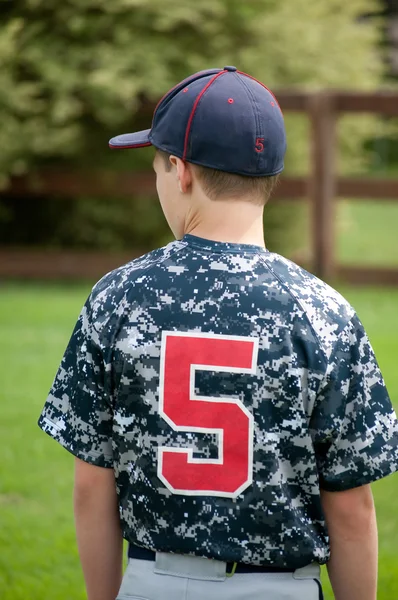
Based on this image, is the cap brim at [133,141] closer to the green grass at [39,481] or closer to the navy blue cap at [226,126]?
the navy blue cap at [226,126]

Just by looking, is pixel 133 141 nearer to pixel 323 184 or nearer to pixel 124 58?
pixel 323 184

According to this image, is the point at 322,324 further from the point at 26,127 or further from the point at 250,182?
the point at 26,127

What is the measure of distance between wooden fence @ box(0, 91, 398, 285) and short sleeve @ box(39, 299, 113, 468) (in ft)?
27.7

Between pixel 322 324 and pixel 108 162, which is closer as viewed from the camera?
pixel 322 324

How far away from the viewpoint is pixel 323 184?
1027 cm

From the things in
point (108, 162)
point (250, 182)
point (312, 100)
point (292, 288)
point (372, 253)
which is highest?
point (250, 182)

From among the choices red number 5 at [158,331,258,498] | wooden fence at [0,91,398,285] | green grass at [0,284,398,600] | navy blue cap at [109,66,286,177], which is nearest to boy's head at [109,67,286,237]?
navy blue cap at [109,66,286,177]

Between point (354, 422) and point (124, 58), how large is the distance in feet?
30.4

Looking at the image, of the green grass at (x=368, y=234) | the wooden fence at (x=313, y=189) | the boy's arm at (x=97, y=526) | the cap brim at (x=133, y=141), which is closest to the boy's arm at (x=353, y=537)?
the boy's arm at (x=97, y=526)

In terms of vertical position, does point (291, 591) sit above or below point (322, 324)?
below

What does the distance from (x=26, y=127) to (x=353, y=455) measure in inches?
359

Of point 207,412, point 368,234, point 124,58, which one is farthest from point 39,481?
point 368,234

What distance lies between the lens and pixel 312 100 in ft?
33.2

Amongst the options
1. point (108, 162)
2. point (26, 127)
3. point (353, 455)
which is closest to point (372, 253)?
point (108, 162)
